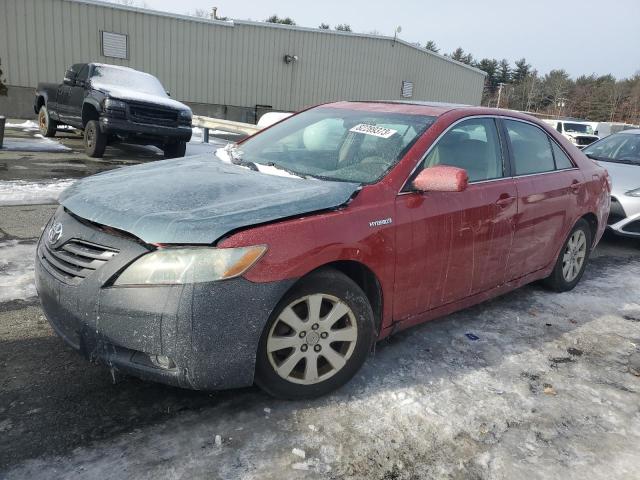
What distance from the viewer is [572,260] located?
15.2 ft

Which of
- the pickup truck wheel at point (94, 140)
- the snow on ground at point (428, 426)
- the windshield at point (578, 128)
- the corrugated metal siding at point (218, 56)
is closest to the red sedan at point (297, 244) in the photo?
the snow on ground at point (428, 426)

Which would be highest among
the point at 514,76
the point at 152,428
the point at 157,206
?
the point at 514,76

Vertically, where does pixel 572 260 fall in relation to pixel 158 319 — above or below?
below

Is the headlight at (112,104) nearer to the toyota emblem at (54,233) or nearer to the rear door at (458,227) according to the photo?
the toyota emblem at (54,233)

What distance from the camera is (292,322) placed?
8.14 ft

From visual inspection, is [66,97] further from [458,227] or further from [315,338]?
[315,338]

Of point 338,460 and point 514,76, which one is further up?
point 514,76

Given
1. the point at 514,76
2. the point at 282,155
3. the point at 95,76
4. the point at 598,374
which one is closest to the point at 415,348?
the point at 598,374

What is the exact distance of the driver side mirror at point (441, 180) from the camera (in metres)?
2.84

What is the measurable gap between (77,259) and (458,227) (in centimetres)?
213

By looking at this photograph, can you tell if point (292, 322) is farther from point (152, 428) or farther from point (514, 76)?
point (514, 76)

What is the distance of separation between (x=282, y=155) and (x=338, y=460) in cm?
198

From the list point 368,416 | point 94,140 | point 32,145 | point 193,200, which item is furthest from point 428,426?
point 32,145

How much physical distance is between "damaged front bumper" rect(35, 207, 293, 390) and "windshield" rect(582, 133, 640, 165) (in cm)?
677
